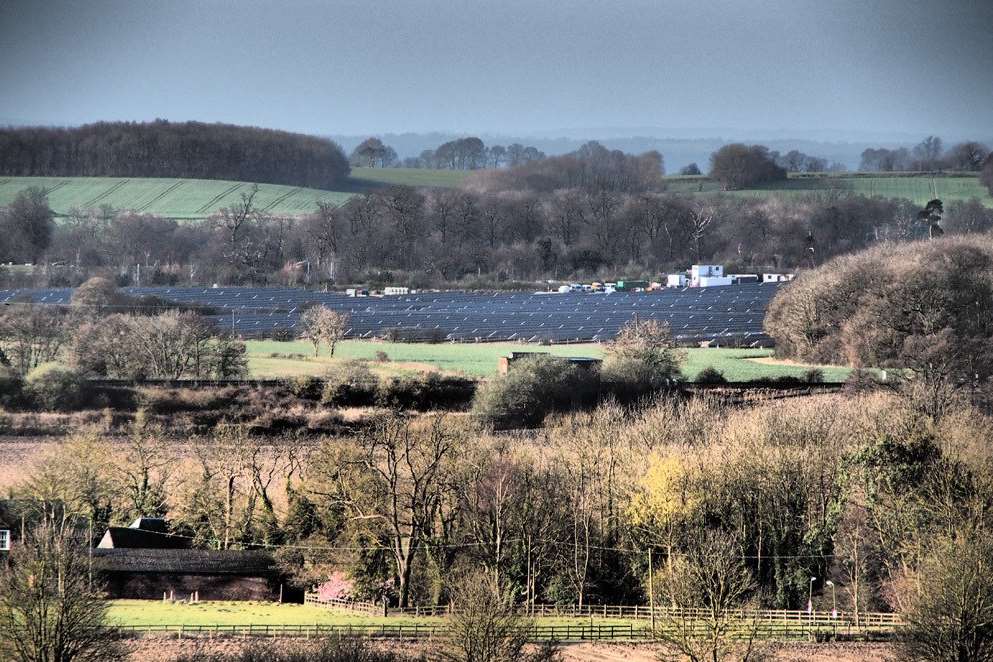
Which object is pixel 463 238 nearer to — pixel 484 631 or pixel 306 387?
pixel 306 387

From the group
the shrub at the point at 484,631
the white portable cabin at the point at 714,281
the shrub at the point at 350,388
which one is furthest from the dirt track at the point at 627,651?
the white portable cabin at the point at 714,281

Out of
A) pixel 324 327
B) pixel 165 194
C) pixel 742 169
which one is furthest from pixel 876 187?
pixel 324 327

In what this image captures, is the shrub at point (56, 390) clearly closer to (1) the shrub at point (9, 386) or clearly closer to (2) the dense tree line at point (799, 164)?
(1) the shrub at point (9, 386)

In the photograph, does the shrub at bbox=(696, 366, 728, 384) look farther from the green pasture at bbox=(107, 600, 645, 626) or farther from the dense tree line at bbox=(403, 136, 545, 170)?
the dense tree line at bbox=(403, 136, 545, 170)

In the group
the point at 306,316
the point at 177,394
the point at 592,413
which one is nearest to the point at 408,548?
the point at 592,413

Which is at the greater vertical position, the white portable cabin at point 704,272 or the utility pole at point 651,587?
the white portable cabin at point 704,272

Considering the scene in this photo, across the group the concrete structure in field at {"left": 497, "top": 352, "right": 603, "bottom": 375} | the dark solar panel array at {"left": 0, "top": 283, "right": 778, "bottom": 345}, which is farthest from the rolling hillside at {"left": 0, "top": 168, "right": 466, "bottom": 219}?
the concrete structure in field at {"left": 497, "top": 352, "right": 603, "bottom": 375}
